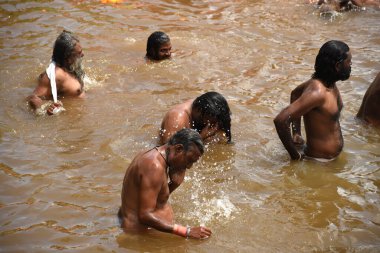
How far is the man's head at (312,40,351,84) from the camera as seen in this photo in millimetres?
4914

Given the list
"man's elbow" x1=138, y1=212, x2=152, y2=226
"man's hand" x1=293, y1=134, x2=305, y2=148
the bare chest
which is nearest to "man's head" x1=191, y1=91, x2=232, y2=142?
"man's hand" x1=293, y1=134, x2=305, y2=148

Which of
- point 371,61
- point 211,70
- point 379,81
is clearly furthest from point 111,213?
point 371,61

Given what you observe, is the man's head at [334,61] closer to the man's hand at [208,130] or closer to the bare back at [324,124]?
the bare back at [324,124]

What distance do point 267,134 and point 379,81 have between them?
5.00 ft

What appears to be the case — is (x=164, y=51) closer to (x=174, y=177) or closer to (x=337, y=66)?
(x=337, y=66)

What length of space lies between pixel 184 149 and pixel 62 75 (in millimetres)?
3816

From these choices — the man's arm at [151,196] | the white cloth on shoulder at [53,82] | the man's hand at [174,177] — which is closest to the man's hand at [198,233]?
the man's arm at [151,196]

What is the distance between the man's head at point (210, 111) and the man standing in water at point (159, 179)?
1.30m

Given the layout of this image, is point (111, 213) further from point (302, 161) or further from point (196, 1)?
point (196, 1)

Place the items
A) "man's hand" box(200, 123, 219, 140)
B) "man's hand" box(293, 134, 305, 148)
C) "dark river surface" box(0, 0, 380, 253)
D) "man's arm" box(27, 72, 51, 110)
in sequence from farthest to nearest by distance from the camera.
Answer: "man's arm" box(27, 72, 51, 110), "man's hand" box(293, 134, 305, 148), "man's hand" box(200, 123, 219, 140), "dark river surface" box(0, 0, 380, 253)

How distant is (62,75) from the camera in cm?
716

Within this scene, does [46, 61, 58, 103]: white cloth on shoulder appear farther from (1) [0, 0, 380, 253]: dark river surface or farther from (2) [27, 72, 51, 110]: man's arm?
(1) [0, 0, 380, 253]: dark river surface

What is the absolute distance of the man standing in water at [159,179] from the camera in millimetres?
3920

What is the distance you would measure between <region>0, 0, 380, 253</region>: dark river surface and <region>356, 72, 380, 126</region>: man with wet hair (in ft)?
0.42
